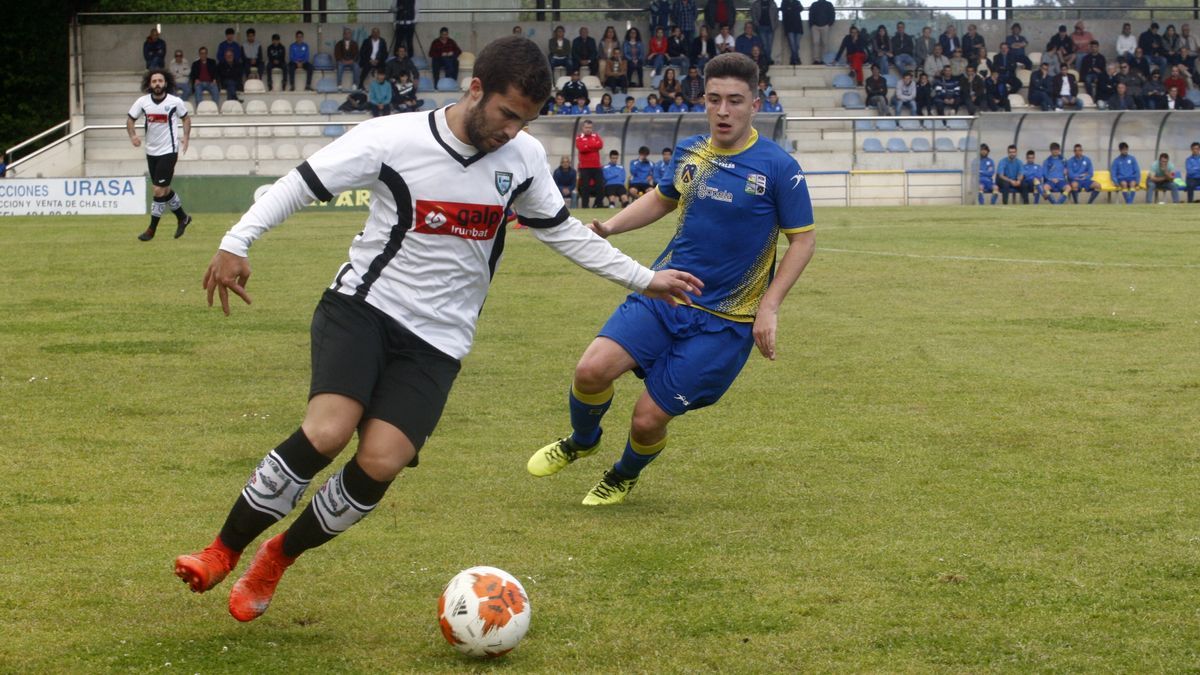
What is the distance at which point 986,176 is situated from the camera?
3325 centimetres

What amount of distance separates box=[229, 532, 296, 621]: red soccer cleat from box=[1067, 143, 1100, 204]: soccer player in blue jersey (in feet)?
102

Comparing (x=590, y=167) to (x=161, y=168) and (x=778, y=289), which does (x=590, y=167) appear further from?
(x=778, y=289)

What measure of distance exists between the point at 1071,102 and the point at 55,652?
36735mm

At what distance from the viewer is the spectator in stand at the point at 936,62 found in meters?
38.1

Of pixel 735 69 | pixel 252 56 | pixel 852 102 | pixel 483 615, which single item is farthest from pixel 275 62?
pixel 483 615

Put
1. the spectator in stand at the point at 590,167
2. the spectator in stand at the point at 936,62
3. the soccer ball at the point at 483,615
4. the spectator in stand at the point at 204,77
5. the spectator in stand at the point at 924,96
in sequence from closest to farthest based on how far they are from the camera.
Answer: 1. the soccer ball at the point at 483,615
2. the spectator in stand at the point at 590,167
3. the spectator in stand at the point at 924,96
4. the spectator in stand at the point at 204,77
5. the spectator in stand at the point at 936,62

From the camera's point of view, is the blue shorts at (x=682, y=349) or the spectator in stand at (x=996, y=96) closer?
Result: the blue shorts at (x=682, y=349)

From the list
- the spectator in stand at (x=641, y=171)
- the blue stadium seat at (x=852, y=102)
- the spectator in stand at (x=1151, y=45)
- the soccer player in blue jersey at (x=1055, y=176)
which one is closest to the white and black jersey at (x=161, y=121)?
the spectator in stand at (x=641, y=171)

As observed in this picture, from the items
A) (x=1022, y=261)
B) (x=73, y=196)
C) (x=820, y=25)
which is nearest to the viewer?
(x=1022, y=261)

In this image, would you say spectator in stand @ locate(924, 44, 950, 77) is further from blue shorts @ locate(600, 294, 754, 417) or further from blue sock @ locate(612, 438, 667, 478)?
blue sock @ locate(612, 438, 667, 478)

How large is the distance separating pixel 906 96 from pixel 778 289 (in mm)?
31646

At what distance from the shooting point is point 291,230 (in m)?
22.5

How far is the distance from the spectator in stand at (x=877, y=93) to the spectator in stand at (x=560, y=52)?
296 inches

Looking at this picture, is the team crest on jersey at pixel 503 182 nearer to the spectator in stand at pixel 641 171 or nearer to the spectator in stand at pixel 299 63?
the spectator in stand at pixel 641 171
